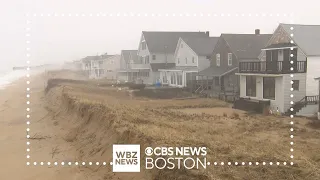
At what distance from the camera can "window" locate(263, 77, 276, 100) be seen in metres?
14.2

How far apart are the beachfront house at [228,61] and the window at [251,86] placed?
605mm

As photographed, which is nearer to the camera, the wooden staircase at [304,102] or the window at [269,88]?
the wooden staircase at [304,102]

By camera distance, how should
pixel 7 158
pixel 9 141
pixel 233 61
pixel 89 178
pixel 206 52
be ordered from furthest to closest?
pixel 206 52, pixel 233 61, pixel 9 141, pixel 7 158, pixel 89 178

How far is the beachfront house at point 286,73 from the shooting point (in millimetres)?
9117

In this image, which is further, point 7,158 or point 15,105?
point 15,105

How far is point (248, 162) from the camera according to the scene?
5.39 meters

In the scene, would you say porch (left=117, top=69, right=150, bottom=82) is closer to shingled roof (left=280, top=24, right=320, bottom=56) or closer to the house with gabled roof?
the house with gabled roof

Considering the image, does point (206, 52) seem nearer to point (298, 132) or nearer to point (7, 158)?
point (298, 132)

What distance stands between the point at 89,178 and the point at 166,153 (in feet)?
7.17

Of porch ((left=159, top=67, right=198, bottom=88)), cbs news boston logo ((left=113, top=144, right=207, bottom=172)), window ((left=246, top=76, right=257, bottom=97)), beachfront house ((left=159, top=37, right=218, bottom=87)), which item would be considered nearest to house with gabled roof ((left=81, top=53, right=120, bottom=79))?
porch ((left=159, top=67, right=198, bottom=88))

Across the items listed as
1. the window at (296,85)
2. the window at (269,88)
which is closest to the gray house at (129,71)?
the window at (269,88)

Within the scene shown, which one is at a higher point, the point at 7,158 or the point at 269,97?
the point at 269,97

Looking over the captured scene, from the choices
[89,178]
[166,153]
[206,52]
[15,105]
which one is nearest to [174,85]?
[89,178]

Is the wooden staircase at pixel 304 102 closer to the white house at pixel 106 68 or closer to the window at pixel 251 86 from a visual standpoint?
the window at pixel 251 86
